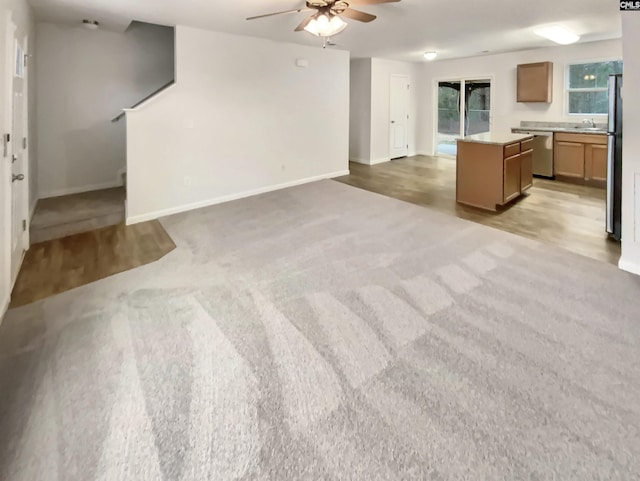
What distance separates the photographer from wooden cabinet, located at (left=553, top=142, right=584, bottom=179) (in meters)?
6.37

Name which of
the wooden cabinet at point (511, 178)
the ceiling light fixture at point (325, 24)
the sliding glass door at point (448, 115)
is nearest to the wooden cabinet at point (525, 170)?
the wooden cabinet at point (511, 178)

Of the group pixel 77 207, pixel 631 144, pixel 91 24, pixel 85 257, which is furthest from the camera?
pixel 77 207

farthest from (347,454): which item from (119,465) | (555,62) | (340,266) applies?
(555,62)

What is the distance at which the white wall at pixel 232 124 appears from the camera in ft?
15.9

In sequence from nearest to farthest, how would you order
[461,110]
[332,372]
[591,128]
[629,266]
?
[332,372], [629,266], [591,128], [461,110]

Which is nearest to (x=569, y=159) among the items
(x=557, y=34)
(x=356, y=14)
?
(x=557, y=34)

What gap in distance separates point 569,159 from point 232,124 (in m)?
5.60

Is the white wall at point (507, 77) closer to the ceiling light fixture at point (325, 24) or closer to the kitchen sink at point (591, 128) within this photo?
the kitchen sink at point (591, 128)

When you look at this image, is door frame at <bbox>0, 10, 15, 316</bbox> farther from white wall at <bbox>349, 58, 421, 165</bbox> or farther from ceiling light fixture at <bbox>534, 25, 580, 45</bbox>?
white wall at <bbox>349, 58, 421, 165</bbox>

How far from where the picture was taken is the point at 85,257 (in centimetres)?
372

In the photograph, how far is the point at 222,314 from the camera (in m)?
2.62

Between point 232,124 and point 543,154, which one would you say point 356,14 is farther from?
point 543,154

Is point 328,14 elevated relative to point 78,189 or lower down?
elevated

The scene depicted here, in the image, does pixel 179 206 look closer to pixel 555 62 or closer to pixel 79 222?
pixel 79 222
